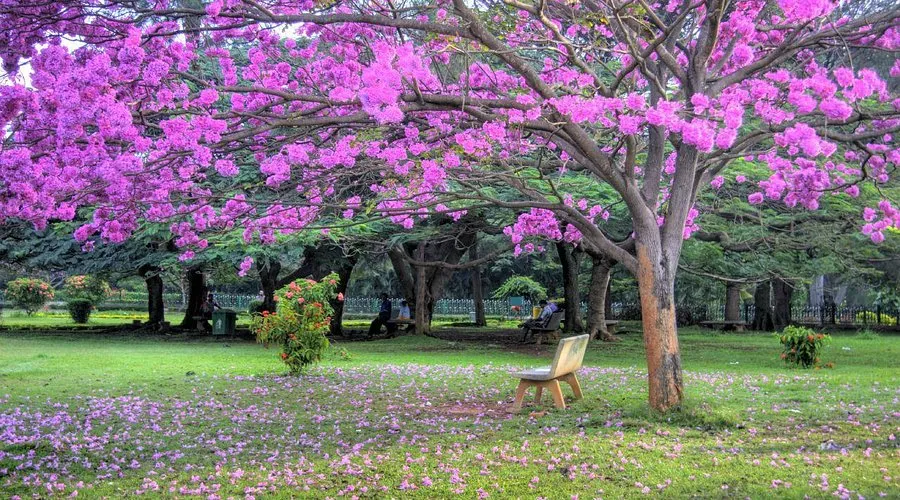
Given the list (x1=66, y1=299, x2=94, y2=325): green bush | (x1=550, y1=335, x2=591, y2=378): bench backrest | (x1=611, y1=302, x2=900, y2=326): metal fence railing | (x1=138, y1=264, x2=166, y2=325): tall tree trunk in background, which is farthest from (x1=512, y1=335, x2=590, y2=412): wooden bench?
(x1=66, y1=299, x2=94, y2=325): green bush

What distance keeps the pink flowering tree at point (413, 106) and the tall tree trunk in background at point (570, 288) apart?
12.8m

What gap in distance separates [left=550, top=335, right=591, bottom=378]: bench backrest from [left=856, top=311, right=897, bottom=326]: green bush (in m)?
25.3

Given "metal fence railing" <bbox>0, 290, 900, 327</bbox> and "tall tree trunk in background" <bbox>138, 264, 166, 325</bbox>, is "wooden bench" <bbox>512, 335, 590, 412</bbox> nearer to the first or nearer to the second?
"tall tree trunk in background" <bbox>138, 264, 166, 325</bbox>

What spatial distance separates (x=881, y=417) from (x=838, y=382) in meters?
3.24

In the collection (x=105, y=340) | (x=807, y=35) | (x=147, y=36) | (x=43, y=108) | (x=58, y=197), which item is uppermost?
(x=807, y=35)

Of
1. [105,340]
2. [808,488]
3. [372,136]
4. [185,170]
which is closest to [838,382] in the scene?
[808,488]

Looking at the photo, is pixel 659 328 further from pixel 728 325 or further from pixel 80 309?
pixel 80 309

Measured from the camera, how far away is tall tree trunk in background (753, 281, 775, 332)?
2792 cm

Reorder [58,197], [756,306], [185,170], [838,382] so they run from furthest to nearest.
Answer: [756,306] < [838,382] < [185,170] < [58,197]

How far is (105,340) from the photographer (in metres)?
21.8

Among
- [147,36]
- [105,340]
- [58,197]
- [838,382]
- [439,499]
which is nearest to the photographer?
[439,499]

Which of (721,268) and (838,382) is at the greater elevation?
(721,268)

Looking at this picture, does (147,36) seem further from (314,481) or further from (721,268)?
(721,268)

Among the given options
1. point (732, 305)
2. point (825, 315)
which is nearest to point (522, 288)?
point (732, 305)
